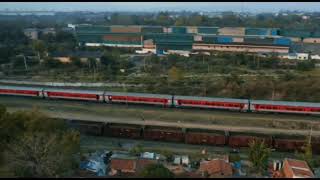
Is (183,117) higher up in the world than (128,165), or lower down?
lower down

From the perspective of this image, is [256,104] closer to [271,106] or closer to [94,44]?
[271,106]

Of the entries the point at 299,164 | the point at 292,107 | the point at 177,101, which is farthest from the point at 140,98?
the point at 299,164

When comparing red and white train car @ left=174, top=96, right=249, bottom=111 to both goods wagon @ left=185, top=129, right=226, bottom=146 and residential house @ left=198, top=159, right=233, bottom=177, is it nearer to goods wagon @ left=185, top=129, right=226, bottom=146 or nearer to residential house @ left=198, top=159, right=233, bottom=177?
goods wagon @ left=185, top=129, right=226, bottom=146

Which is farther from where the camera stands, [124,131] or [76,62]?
[76,62]

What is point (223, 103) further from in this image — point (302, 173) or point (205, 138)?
point (302, 173)

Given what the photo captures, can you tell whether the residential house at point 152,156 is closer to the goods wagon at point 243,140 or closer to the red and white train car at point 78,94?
the goods wagon at point 243,140

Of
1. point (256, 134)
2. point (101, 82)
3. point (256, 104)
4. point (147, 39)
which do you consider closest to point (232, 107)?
point (256, 104)
